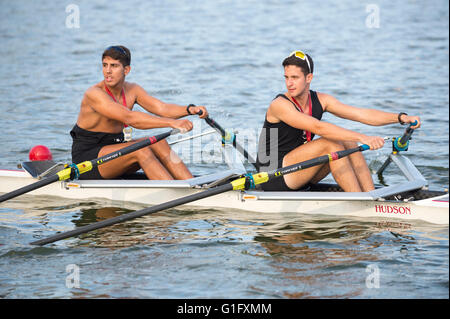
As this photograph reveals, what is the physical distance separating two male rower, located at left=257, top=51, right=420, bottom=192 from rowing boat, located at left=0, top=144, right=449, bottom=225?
0.23 m

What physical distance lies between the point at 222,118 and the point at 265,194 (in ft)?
25.9

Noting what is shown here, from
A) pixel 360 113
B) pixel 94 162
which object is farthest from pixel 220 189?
pixel 360 113

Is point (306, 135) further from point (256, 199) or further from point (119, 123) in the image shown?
point (119, 123)

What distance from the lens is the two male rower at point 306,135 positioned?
8711 millimetres

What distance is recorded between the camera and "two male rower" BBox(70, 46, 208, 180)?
9438mm

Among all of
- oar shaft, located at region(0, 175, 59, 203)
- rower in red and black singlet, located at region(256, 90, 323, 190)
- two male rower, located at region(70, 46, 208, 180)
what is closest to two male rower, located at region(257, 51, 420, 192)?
rower in red and black singlet, located at region(256, 90, 323, 190)

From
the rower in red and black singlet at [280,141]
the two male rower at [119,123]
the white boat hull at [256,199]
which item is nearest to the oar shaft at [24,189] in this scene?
A: the white boat hull at [256,199]

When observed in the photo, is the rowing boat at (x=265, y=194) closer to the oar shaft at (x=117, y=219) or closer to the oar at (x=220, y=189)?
the oar at (x=220, y=189)

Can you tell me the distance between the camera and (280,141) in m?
9.12

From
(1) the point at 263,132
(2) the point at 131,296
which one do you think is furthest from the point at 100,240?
(1) the point at 263,132

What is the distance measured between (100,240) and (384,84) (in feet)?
42.9

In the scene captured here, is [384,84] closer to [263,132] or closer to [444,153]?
[444,153]

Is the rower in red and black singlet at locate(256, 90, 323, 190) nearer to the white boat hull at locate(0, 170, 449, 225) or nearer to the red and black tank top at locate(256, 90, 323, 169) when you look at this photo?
the red and black tank top at locate(256, 90, 323, 169)

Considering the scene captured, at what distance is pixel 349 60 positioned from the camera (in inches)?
917
